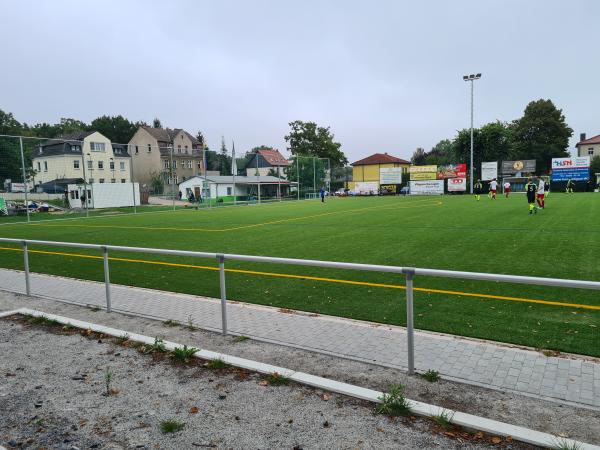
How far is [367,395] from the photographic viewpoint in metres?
4.07

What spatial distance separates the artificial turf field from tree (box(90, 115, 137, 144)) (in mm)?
89235

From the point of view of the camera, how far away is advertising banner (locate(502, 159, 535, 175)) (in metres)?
66.1

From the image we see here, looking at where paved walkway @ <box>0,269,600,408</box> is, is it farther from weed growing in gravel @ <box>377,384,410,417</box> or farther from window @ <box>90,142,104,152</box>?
window @ <box>90,142,104,152</box>

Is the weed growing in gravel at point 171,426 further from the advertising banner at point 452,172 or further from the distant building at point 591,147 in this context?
the distant building at point 591,147

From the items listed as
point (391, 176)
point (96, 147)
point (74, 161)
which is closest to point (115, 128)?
point (96, 147)

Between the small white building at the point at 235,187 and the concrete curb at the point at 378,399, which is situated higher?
the small white building at the point at 235,187

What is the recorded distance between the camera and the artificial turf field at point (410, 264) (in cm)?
626

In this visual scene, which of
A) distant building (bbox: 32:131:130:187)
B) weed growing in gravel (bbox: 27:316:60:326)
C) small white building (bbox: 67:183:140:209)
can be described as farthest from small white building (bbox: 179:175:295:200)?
weed growing in gravel (bbox: 27:316:60:326)


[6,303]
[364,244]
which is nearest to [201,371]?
[6,303]

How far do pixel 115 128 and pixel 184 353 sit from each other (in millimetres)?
108272

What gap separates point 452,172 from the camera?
5962 centimetres

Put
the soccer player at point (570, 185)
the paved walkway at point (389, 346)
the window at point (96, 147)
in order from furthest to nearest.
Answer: the window at point (96, 147) < the soccer player at point (570, 185) < the paved walkway at point (389, 346)

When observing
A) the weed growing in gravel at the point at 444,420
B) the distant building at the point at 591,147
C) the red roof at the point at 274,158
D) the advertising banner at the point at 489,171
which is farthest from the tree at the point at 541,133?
the weed growing in gravel at the point at 444,420

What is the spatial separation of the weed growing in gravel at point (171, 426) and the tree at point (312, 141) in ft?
310
